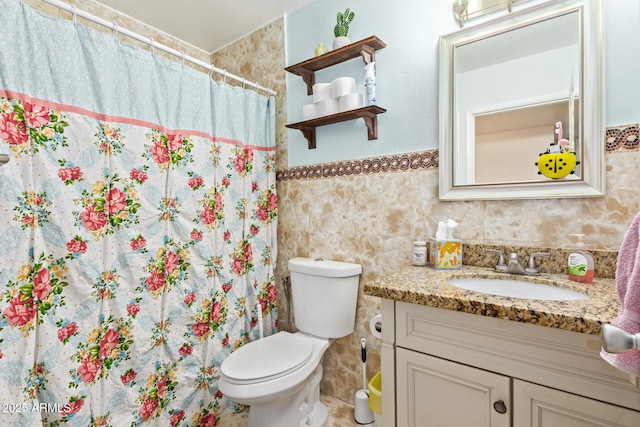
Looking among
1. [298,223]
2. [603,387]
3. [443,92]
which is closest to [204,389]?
[298,223]

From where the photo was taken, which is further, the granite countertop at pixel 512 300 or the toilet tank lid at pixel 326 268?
the toilet tank lid at pixel 326 268

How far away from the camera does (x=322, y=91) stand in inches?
64.1

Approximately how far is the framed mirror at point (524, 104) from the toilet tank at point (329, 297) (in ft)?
2.04

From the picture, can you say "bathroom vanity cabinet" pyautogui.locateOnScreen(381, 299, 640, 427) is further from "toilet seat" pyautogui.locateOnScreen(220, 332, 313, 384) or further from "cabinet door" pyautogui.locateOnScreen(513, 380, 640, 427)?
"toilet seat" pyautogui.locateOnScreen(220, 332, 313, 384)

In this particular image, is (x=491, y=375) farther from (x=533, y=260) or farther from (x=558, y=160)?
(x=558, y=160)

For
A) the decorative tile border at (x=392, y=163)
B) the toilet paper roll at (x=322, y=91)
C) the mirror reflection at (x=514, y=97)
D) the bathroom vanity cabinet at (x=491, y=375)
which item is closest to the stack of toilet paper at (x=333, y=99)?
the toilet paper roll at (x=322, y=91)

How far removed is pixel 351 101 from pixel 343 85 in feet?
0.32

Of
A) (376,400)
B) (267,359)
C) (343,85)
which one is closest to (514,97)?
(343,85)

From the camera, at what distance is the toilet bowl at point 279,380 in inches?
47.9

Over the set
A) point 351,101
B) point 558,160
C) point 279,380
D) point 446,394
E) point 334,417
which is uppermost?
point 351,101

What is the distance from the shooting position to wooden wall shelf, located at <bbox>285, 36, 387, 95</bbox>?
1437mm

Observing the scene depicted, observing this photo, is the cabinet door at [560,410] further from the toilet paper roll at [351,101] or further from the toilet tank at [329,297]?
the toilet paper roll at [351,101]

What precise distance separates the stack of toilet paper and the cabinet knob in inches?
50.8

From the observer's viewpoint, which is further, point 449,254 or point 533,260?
point 449,254
